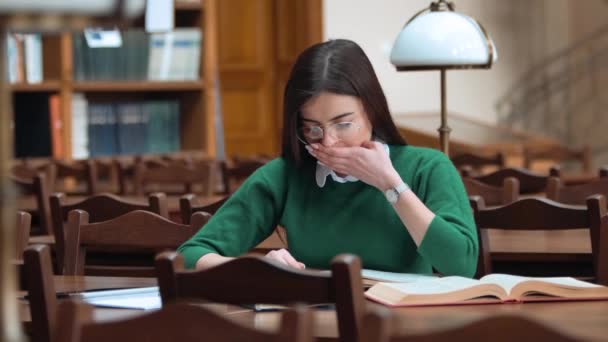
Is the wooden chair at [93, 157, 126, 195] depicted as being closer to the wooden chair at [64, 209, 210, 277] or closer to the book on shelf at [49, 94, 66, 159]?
the book on shelf at [49, 94, 66, 159]

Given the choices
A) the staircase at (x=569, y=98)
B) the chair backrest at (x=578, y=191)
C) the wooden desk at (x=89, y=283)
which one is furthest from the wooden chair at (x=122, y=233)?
the staircase at (x=569, y=98)

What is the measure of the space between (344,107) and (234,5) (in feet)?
23.6

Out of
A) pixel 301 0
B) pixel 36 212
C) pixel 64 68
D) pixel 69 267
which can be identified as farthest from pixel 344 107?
pixel 301 0

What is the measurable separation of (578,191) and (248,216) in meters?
1.42

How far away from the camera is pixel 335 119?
247 cm

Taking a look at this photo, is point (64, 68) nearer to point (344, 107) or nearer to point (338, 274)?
point (344, 107)

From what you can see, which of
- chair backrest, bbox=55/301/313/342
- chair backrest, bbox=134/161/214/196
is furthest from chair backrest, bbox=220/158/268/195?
chair backrest, bbox=55/301/313/342

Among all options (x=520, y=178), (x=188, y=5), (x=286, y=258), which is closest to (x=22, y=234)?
(x=286, y=258)

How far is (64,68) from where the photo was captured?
23.8 feet

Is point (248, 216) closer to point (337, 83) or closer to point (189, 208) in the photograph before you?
point (337, 83)

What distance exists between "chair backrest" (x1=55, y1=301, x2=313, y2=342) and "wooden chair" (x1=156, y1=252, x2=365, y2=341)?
0.35 meters

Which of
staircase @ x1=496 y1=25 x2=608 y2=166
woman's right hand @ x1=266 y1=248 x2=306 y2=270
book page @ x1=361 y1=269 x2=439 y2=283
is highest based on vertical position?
woman's right hand @ x1=266 y1=248 x2=306 y2=270

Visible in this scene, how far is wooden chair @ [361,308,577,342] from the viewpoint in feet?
4.28

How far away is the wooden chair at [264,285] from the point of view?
5.64 ft
